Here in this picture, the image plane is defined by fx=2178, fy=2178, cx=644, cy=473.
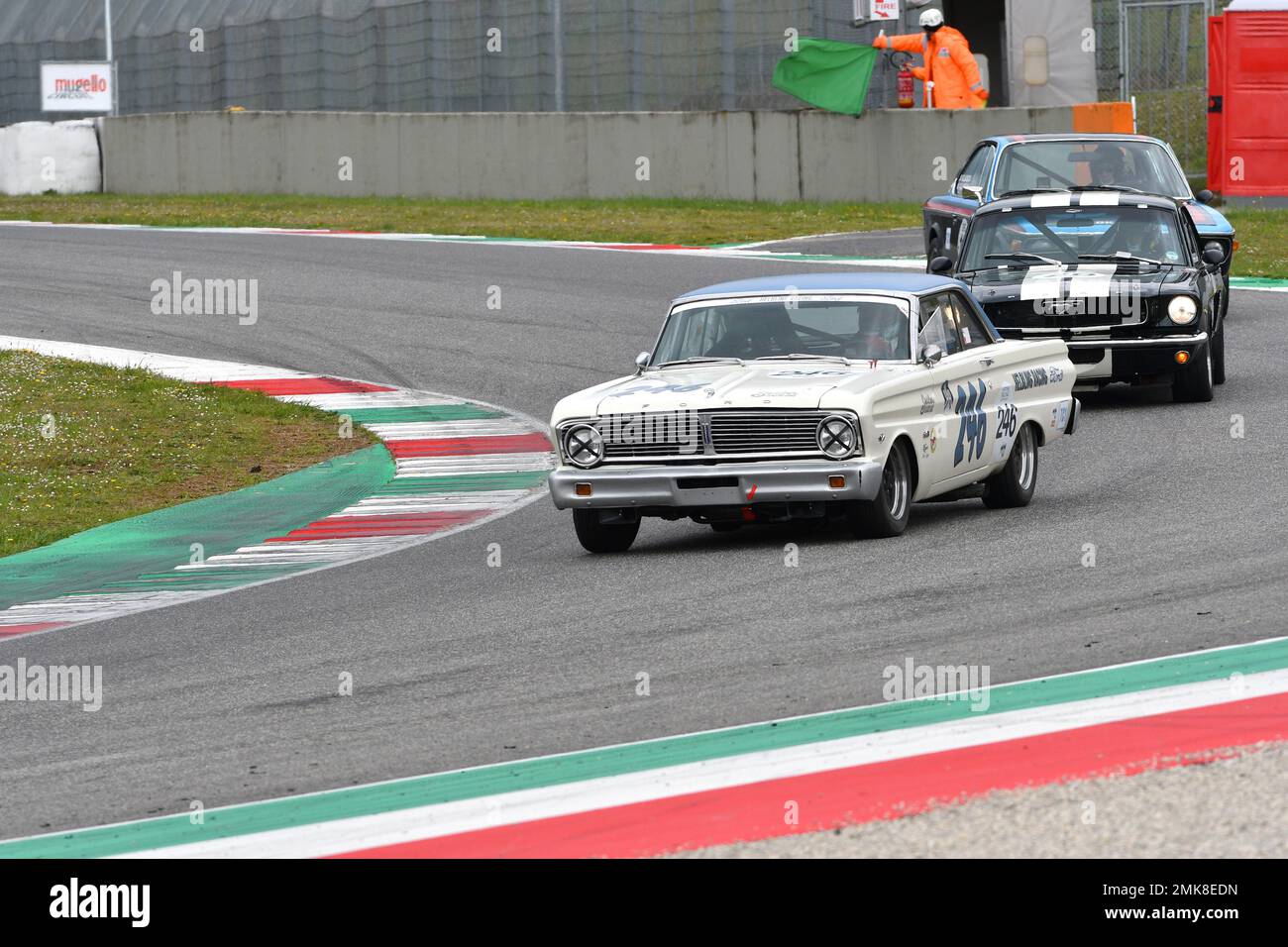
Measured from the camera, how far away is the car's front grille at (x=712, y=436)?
10211 millimetres

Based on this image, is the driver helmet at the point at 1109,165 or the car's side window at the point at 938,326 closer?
the car's side window at the point at 938,326

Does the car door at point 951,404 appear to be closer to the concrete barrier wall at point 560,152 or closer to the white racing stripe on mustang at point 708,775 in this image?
the white racing stripe on mustang at point 708,775

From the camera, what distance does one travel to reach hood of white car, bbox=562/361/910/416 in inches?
405

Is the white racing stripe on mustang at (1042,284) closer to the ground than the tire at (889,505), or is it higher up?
higher up

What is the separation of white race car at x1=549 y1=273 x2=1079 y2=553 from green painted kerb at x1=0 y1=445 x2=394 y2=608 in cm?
190

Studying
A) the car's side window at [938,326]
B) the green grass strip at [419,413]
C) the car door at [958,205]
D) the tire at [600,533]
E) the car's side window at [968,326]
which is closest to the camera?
the tire at [600,533]

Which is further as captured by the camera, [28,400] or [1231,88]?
[1231,88]

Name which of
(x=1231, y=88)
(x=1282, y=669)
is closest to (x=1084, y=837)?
(x=1282, y=669)

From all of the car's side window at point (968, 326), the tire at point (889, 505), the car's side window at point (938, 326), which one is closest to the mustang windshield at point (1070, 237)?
the car's side window at point (968, 326)

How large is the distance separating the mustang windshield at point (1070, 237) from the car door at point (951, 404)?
388 centimetres

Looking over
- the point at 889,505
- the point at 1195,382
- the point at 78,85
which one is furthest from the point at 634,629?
the point at 78,85
